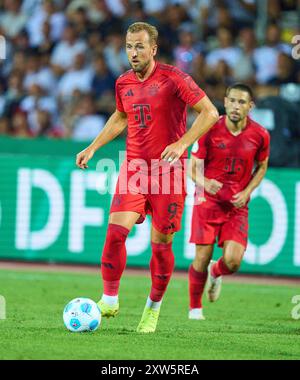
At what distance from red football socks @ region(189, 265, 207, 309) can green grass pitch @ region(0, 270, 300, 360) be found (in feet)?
0.63

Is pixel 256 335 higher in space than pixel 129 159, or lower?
lower

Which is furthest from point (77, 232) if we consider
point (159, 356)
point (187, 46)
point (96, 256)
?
point (159, 356)

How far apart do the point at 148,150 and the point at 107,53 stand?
27.8 feet

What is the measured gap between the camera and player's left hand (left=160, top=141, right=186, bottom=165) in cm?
734

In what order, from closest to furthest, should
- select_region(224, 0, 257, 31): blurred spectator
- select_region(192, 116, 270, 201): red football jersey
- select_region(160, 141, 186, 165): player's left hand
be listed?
select_region(160, 141, 186, 165): player's left hand < select_region(192, 116, 270, 201): red football jersey < select_region(224, 0, 257, 31): blurred spectator

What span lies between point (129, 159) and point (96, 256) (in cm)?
598

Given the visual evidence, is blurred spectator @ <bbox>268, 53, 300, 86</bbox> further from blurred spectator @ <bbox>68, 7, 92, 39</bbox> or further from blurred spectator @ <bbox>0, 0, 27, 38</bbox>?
blurred spectator @ <bbox>0, 0, 27, 38</bbox>

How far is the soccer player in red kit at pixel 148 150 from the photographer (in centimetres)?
780

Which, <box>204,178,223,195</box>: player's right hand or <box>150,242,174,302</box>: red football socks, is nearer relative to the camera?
<box>150,242,174,302</box>: red football socks

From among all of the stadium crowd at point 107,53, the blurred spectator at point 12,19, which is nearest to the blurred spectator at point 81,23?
the stadium crowd at point 107,53

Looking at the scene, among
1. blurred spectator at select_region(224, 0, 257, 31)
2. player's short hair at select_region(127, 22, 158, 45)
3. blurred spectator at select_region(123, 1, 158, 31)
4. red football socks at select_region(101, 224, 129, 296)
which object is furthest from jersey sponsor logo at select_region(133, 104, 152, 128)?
blurred spectator at select_region(123, 1, 158, 31)

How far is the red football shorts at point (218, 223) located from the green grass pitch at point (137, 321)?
0.79 meters
